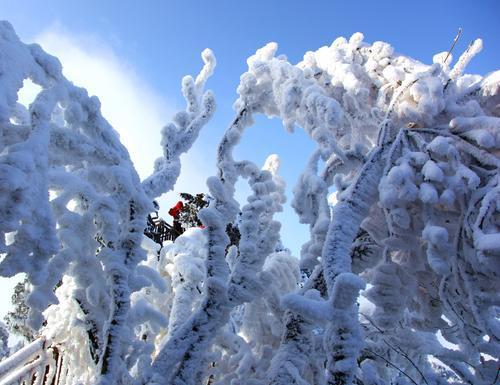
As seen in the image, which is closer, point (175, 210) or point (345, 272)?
point (345, 272)

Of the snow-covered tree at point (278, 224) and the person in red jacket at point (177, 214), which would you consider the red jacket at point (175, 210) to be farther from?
the snow-covered tree at point (278, 224)

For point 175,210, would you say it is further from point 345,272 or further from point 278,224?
point 345,272

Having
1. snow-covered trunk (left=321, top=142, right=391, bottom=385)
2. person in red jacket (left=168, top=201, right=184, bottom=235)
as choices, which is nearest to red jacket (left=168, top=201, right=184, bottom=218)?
person in red jacket (left=168, top=201, right=184, bottom=235)

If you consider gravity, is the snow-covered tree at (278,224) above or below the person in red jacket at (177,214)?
below

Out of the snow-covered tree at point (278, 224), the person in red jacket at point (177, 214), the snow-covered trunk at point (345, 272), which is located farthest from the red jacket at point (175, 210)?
the snow-covered trunk at point (345, 272)

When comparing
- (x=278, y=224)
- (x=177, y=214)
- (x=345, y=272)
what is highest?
(x=177, y=214)

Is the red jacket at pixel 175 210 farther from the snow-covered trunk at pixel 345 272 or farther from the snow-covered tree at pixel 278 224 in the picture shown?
the snow-covered trunk at pixel 345 272

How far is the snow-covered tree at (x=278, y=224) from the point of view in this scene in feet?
6.00

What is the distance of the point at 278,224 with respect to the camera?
105 inches

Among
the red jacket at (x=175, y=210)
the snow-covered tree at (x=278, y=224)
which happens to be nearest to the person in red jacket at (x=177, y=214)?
the red jacket at (x=175, y=210)

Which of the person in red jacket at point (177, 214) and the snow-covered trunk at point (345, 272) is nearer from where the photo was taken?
the snow-covered trunk at point (345, 272)

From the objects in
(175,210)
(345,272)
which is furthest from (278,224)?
(175,210)

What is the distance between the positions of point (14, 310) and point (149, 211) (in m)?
6.27

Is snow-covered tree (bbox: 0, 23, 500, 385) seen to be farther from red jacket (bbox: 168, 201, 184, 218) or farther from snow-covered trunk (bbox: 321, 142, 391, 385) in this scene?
red jacket (bbox: 168, 201, 184, 218)
